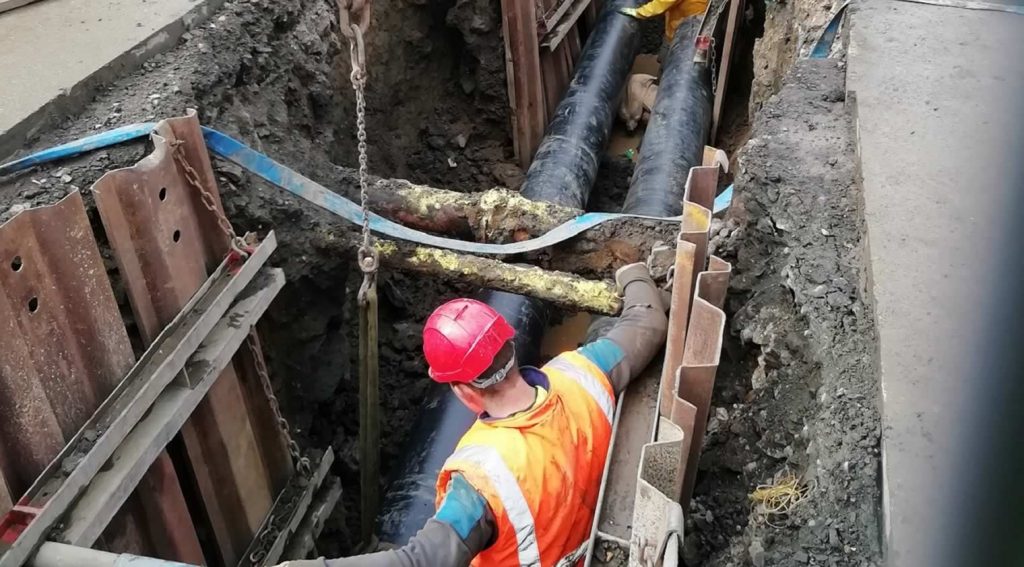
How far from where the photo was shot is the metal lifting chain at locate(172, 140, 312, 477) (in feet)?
9.53

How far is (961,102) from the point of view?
9.84 feet

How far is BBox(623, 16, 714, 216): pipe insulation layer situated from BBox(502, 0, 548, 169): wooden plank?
3.25 feet

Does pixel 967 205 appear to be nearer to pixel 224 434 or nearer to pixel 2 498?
pixel 224 434

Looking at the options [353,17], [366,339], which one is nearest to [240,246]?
[366,339]

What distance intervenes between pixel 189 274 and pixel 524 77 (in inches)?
166

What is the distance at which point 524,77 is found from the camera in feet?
21.6

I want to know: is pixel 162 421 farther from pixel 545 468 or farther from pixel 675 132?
pixel 675 132

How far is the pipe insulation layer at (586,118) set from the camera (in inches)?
232

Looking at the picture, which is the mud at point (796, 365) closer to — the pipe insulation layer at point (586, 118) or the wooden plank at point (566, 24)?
the pipe insulation layer at point (586, 118)

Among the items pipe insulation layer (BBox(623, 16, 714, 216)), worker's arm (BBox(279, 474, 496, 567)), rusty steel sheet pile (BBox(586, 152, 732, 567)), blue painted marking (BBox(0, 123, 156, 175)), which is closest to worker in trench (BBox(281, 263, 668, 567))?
worker's arm (BBox(279, 474, 496, 567))

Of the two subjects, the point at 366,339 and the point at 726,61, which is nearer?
the point at 366,339

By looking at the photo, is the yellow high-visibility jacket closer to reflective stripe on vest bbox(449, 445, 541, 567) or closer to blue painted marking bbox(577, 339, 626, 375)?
blue painted marking bbox(577, 339, 626, 375)

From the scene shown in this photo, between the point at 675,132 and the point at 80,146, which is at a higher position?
the point at 80,146

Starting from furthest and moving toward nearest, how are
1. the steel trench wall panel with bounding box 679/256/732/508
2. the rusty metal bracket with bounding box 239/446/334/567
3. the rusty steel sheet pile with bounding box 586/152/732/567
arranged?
the rusty metal bracket with bounding box 239/446/334/567
the steel trench wall panel with bounding box 679/256/732/508
the rusty steel sheet pile with bounding box 586/152/732/567
